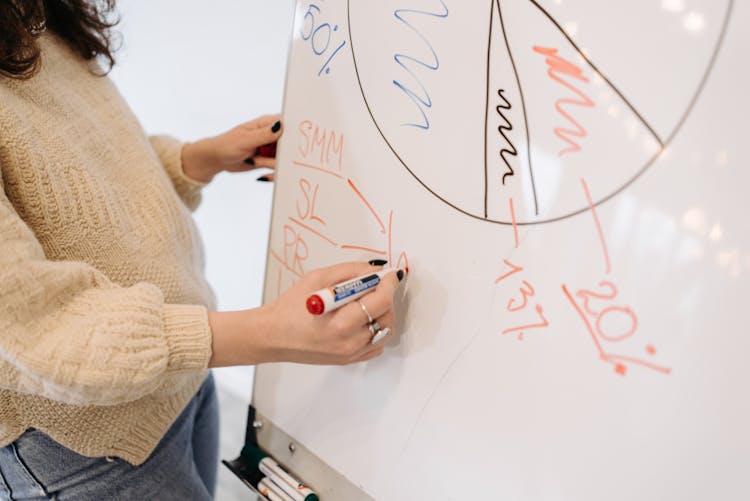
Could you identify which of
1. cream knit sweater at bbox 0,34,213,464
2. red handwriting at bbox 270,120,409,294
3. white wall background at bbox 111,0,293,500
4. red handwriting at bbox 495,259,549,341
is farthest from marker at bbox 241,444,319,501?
white wall background at bbox 111,0,293,500

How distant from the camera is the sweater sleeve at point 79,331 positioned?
477mm

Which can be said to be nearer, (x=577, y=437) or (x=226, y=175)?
(x=577, y=437)

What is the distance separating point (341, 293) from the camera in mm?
537

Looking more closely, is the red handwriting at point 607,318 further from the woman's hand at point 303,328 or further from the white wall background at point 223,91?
the white wall background at point 223,91

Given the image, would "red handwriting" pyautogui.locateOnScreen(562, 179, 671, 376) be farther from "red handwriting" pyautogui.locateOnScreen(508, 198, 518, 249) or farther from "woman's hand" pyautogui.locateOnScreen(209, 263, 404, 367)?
"woman's hand" pyautogui.locateOnScreen(209, 263, 404, 367)

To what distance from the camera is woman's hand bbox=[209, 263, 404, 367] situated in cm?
54

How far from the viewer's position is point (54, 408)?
1.93 feet

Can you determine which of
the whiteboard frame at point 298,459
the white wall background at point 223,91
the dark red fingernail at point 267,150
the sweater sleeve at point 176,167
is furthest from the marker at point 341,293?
the white wall background at point 223,91

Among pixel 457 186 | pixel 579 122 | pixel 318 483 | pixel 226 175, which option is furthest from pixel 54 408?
pixel 226 175

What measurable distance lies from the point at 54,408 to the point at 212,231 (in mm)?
1044

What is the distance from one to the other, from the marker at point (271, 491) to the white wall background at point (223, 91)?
78 centimetres

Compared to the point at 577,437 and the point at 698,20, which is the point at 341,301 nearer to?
Answer: the point at 577,437

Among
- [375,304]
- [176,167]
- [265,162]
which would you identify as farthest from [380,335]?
[176,167]

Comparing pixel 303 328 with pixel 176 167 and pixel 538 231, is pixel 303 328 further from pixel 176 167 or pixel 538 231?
pixel 176 167
